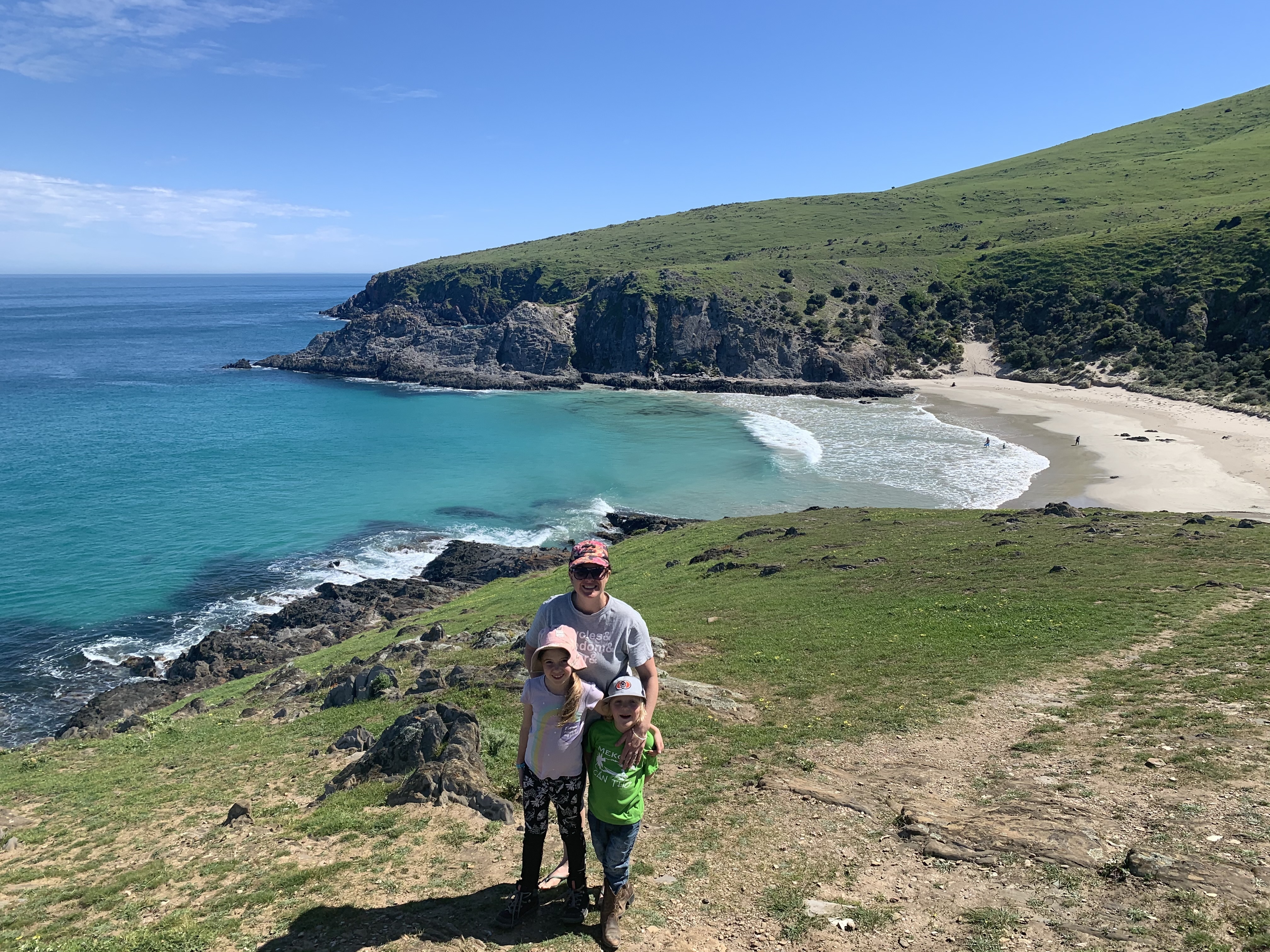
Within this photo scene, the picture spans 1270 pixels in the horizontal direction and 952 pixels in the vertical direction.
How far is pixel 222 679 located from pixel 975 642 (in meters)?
31.2

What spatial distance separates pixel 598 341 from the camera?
5330 inches

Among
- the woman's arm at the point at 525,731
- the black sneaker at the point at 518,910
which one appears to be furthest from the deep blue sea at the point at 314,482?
the woman's arm at the point at 525,731

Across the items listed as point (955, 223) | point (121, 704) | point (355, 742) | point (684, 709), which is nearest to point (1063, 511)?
point (684, 709)

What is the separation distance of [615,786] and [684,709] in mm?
8463

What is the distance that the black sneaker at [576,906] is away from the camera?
7555 millimetres

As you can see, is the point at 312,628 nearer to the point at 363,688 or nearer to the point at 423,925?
the point at 363,688

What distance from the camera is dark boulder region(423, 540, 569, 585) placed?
146ft

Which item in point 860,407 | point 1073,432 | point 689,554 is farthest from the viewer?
point 860,407

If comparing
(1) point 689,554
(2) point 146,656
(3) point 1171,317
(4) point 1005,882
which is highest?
(3) point 1171,317

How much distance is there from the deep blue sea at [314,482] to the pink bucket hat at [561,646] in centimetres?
3196

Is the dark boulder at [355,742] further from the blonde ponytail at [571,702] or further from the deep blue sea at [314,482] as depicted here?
the deep blue sea at [314,482]

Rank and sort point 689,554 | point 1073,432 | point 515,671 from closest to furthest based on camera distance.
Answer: point 515,671 → point 689,554 → point 1073,432

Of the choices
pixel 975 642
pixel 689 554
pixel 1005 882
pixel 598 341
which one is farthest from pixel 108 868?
pixel 598 341

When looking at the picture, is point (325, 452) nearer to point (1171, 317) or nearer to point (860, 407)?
point (860, 407)
